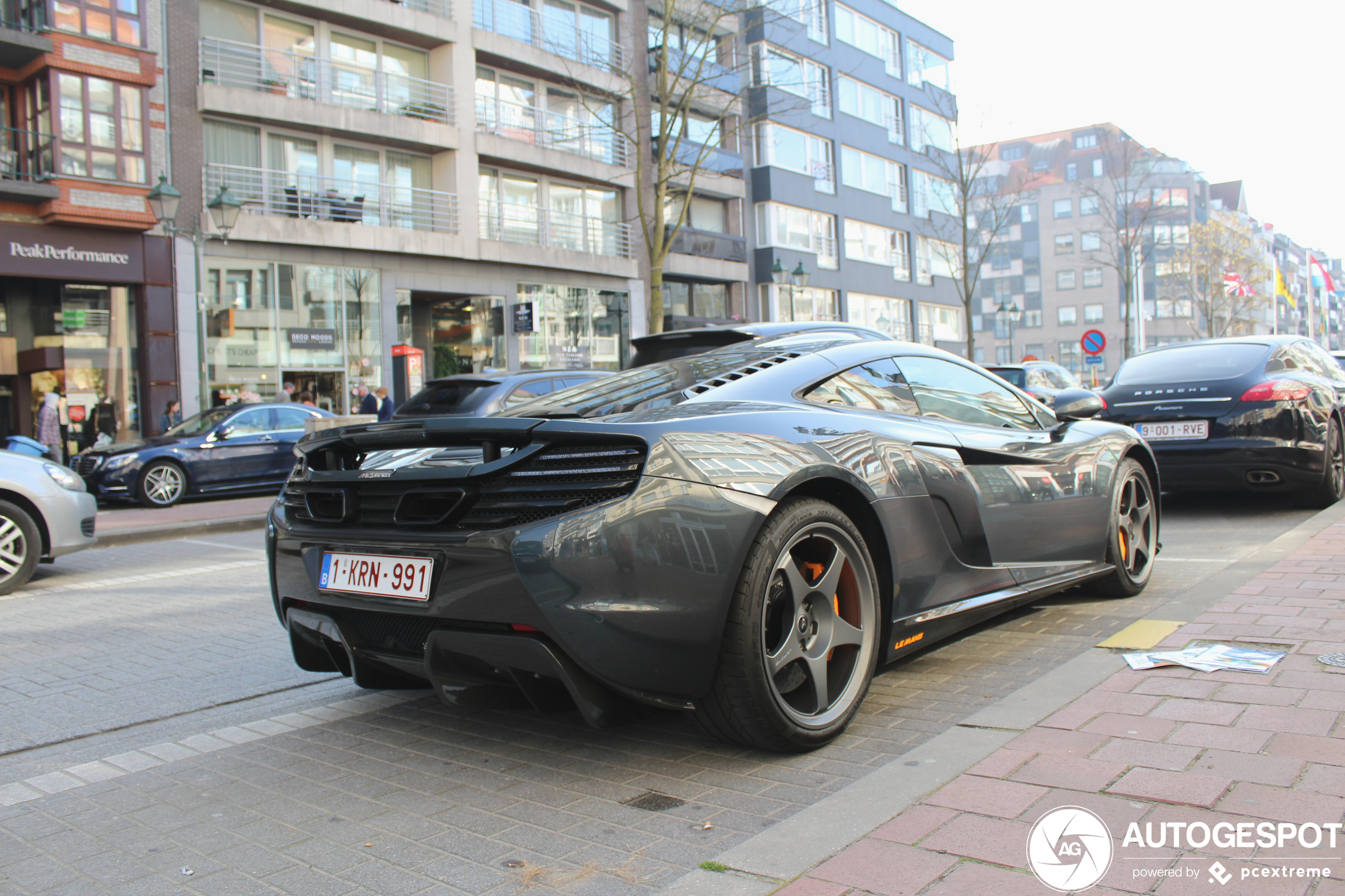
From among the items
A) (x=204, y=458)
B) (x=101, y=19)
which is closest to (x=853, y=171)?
(x=101, y=19)

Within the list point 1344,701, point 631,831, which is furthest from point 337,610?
point 1344,701

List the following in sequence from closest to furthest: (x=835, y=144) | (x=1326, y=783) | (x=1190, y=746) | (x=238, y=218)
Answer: (x=1326, y=783) → (x=1190, y=746) → (x=238, y=218) → (x=835, y=144)

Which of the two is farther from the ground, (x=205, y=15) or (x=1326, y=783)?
(x=205, y=15)

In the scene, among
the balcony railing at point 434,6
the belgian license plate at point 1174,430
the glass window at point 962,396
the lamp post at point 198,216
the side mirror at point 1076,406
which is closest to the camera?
the glass window at point 962,396

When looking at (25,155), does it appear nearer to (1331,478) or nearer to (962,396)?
(962,396)

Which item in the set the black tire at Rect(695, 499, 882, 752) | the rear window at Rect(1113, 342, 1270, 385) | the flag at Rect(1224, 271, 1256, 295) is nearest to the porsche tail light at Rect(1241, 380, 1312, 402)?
the rear window at Rect(1113, 342, 1270, 385)

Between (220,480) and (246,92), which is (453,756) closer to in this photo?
(220,480)

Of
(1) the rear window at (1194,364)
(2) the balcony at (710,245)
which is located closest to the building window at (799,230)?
(2) the balcony at (710,245)

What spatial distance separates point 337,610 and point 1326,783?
9.37ft

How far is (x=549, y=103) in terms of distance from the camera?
28984 mm

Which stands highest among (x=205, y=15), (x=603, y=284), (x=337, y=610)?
(x=205, y=15)

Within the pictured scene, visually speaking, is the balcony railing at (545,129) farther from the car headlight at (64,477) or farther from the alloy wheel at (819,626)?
the alloy wheel at (819,626)

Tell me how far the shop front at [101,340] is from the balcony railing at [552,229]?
8.56 m

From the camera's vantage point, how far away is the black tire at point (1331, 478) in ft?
26.9
